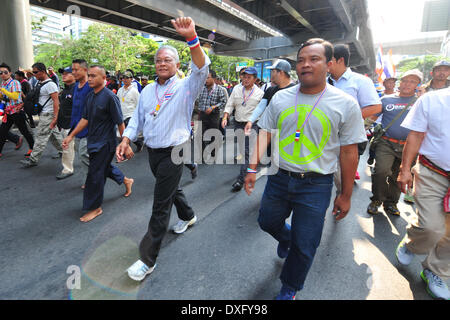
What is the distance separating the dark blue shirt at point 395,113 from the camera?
12.2ft

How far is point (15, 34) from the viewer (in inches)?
428

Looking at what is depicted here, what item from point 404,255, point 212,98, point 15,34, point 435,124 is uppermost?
point 15,34

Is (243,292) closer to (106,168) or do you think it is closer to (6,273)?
(6,273)

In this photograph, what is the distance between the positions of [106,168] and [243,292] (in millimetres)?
2508

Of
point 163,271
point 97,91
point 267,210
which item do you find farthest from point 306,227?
point 97,91

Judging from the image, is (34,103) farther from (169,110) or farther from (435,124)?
(435,124)

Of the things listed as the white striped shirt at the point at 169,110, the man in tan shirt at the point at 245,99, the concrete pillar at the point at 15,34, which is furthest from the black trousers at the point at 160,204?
the concrete pillar at the point at 15,34

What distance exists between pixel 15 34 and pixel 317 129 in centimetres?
1359

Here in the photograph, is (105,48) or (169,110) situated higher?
(105,48)

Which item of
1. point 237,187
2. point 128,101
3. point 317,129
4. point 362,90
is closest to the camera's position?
point 317,129

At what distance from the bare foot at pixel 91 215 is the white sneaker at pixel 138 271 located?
1.51m

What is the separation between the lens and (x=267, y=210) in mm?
2209

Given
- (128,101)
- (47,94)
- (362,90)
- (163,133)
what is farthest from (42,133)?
(362,90)

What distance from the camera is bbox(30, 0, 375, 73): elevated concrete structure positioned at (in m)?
13.5
